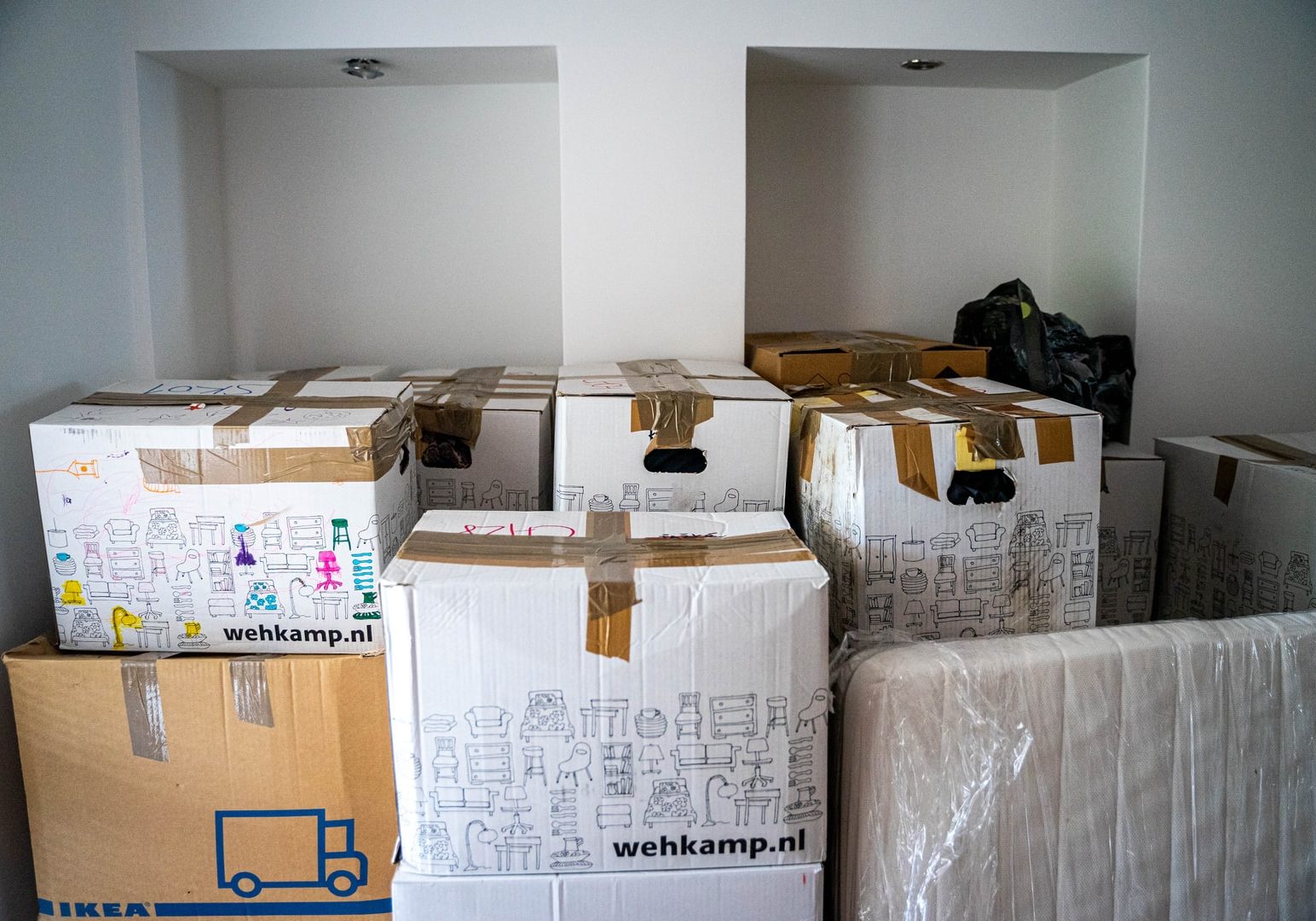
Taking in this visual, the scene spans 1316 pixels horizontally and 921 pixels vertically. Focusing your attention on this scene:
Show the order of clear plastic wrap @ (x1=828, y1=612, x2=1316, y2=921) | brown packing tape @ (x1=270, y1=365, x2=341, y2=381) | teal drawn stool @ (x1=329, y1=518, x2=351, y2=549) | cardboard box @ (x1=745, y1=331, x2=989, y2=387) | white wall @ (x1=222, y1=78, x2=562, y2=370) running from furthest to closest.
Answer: white wall @ (x1=222, y1=78, x2=562, y2=370) < brown packing tape @ (x1=270, y1=365, x2=341, y2=381) < cardboard box @ (x1=745, y1=331, x2=989, y2=387) < teal drawn stool @ (x1=329, y1=518, x2=351, y2=549) < clear plastic wrap @ (x1=828, y1=612, x2=1316, y2=921)

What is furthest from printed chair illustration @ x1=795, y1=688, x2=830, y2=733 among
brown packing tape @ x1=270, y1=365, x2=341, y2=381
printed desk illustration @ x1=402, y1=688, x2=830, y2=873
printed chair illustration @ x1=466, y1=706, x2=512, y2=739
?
brown packing tape @ x1=270, y1=365, x2=341, y2=381

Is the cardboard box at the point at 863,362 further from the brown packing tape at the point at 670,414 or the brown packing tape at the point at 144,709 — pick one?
the brown packing tape at the point at 144,709

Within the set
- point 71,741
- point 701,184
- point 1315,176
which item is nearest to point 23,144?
point 71,741

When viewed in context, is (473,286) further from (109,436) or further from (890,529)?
(890,529)

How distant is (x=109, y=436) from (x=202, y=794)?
534 millimetres

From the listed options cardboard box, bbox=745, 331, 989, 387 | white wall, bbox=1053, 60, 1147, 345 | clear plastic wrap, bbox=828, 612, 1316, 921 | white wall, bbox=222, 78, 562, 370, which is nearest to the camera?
clear plastic wrap, bbox=828, 612, 1316, 921

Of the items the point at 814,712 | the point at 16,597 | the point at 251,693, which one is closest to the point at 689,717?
the point at 814,712

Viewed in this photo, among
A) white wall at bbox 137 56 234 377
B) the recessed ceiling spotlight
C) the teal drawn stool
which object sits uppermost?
the recessed ceiling spotlight

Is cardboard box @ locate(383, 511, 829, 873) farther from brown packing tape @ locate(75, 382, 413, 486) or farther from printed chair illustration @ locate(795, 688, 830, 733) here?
brown packing tape @ locate(75, 382, 413, 486)

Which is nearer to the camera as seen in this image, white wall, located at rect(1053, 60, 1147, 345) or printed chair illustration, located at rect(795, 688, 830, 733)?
printed chair illustration, located at rect(795, 688, 830, 733)

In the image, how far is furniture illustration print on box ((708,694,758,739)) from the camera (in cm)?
112

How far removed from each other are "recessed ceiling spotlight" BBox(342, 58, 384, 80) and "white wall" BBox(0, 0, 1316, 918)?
0.50 feet

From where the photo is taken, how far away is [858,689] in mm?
1248

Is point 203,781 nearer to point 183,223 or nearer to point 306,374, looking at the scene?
point 306,374
